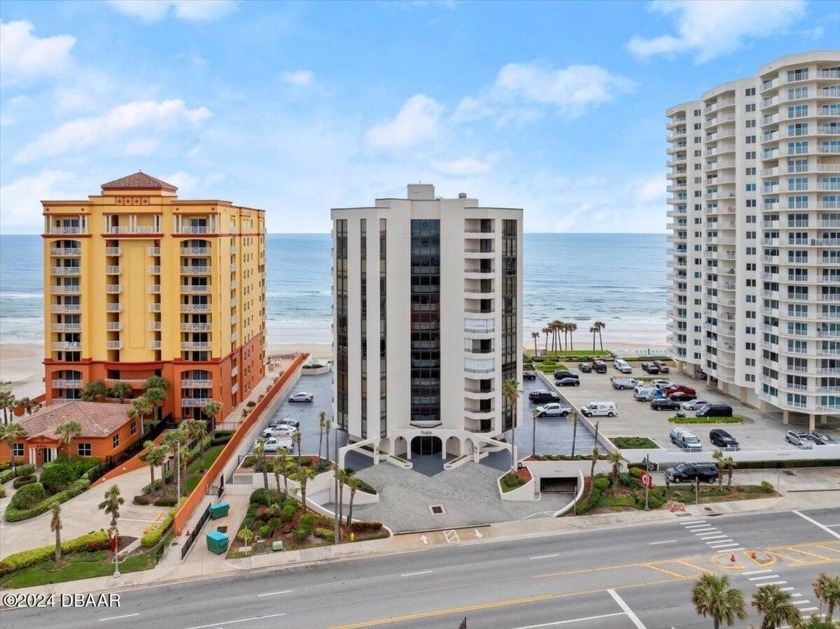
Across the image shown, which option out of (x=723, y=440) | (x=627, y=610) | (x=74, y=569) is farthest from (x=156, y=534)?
(x=723, y=440)

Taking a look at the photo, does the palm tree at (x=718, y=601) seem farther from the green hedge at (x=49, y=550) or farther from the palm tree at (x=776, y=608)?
the green hedge at (x=49, y=550)

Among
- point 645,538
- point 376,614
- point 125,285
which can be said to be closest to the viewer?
point 376,614

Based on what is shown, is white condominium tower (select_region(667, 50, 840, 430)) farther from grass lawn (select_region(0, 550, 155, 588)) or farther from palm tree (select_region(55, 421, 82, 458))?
palm tree (select_region(55, 421, 82, 458))

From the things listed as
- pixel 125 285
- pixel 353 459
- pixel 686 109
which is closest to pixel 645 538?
pixel 353 459

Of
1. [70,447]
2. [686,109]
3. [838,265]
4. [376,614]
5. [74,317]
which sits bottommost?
[376,614]

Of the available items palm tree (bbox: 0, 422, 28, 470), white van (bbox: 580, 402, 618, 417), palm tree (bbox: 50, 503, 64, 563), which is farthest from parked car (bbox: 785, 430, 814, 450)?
palm tree (bbox: 0, 422, 28, 470)

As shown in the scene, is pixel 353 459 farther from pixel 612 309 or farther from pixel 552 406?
pixel 612 309

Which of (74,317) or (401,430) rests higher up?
(74,317)
